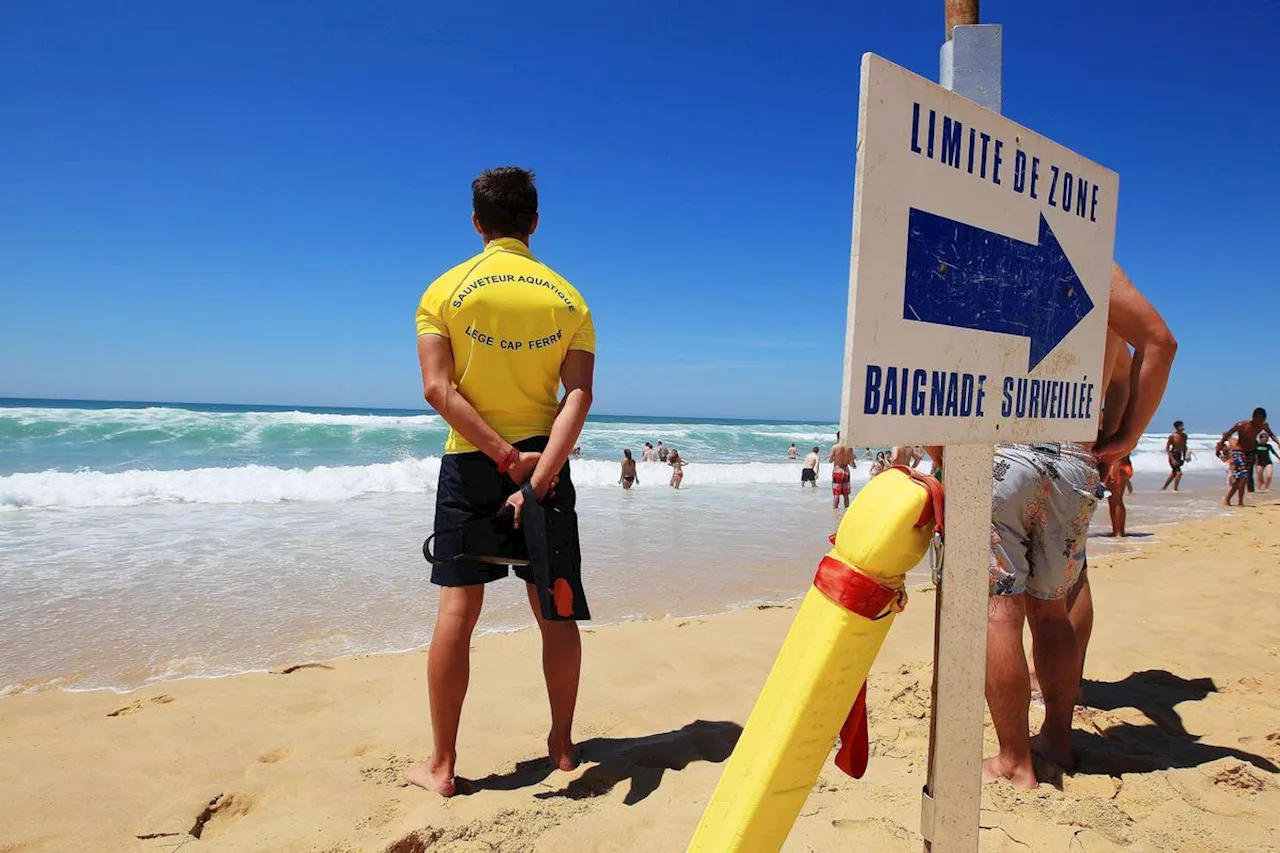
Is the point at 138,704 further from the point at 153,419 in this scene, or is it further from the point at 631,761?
the point at 153,419

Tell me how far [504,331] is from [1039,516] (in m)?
1.87

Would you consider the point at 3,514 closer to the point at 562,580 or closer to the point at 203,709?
the point at 203,709

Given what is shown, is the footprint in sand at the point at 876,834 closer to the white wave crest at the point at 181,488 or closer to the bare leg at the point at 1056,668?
the bare leg at the point at 1056,668

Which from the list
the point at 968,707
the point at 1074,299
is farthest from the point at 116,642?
the point at 1074,299

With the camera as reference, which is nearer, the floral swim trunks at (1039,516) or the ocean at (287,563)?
the floral swim trunks at (1039,516)

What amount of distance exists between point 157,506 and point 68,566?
4.25 meters

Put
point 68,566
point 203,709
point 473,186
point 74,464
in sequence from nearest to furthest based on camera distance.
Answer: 1. point 473,186
2. point 203,709
3. point 68,566
4. point 74,464

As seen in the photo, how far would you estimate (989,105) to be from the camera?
54.1 inches

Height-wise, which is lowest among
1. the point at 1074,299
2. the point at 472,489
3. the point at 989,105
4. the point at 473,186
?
the point at 472,489

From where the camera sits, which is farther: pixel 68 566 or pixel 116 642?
pixel 68 566

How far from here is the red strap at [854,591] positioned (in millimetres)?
1171

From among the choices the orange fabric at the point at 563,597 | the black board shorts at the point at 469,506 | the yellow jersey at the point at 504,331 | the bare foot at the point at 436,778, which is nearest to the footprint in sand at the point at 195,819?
the bare foot at the point at 436,778

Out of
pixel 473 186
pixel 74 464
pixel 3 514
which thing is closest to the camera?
pixel 473 186

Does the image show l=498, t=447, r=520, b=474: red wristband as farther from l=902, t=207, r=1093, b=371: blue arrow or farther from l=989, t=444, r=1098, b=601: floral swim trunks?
l=989, t=444, r=1098, b=601: floral swim trunks
